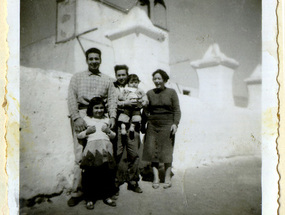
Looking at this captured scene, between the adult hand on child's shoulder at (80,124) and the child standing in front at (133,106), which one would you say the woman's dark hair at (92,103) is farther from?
the child standing in front at (133,106)

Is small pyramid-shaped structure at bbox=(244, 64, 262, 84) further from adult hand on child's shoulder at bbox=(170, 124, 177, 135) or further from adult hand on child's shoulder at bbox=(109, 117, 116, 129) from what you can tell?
adult hand on child's shoulder at bbox=(109, 117, 116, 129)

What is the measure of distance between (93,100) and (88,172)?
2.07ft

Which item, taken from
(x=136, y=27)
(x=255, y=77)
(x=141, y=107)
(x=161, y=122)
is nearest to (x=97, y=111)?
(x=141, y=107)

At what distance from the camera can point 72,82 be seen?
7.60ft

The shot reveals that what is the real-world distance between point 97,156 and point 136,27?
4.40ft

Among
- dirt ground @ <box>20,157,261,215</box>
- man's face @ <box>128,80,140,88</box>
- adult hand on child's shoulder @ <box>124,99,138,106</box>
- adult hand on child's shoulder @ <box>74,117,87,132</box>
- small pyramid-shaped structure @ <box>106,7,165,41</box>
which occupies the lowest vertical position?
dirt ground @ <box>20,157,261,215</box>

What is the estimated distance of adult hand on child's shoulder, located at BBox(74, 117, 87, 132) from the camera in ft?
7.23

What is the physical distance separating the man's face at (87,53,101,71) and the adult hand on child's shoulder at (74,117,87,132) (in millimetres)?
490

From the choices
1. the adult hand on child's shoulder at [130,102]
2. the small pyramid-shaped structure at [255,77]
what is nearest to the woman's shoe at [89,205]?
the adult hand on child's shoulder at [130,102]

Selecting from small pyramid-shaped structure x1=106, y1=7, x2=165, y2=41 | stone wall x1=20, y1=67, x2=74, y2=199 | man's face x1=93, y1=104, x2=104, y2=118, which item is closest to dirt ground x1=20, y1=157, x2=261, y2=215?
stone wall x1=20, y1=67, x2=74, y2=199

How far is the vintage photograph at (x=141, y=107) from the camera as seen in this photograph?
7.32ft

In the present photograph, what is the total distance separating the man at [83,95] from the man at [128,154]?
106 millimetres

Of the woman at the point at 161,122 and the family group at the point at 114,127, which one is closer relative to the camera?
the family group at the point at 114,127
